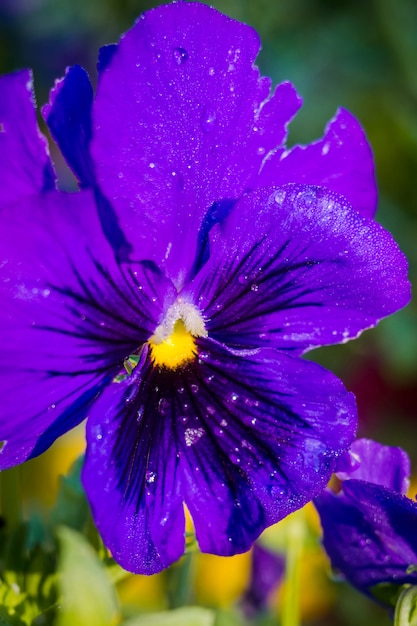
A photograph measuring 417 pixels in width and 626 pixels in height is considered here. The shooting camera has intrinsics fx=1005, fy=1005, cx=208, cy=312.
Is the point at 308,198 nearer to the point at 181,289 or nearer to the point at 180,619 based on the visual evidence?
the point at 181,289

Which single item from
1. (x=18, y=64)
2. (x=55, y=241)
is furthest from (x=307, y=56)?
(x=55, y=241)

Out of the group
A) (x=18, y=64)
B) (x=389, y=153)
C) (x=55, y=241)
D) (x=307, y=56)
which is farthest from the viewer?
(x=18, y=64)

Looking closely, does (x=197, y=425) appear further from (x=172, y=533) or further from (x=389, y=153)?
(x=389, y=153)

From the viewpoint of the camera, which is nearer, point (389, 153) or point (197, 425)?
point (197, 425)

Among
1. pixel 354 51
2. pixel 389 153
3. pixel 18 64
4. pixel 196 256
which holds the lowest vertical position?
pixel 196 256

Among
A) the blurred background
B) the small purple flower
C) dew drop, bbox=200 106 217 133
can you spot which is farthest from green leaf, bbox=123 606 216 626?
the blurred background

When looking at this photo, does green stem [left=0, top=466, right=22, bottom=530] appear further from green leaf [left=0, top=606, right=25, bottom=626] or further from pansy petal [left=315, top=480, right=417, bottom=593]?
pansy petal [left=315, top=480, right=417, bottom=593]

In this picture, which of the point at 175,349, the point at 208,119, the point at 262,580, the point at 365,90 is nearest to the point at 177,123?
the point at 208,119
